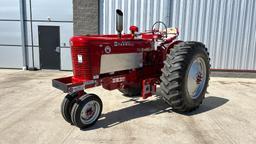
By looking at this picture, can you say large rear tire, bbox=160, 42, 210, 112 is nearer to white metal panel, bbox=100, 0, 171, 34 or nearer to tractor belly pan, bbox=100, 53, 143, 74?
tractor belly pan, bbox=100, 53, 143, 74

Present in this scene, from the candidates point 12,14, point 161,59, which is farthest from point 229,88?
point 12,14

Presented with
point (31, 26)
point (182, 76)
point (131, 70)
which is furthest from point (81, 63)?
point (31, 26)

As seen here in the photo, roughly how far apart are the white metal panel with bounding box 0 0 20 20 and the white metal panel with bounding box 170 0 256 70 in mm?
5889

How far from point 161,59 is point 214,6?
4.37 meters

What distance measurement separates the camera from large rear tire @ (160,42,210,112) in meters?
4.37

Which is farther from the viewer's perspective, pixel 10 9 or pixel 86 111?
pixel 10 9

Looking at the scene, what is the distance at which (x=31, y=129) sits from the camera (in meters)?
3.97

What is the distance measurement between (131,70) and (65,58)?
5.23 metres

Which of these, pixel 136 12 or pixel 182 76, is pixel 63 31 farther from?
pixel 182 76

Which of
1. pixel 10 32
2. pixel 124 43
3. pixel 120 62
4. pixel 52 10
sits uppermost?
pixel 52 10

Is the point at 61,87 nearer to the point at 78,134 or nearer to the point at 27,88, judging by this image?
the point at 78,134

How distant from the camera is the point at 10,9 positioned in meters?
9.62

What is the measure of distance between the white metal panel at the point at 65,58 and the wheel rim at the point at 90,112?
5720mm

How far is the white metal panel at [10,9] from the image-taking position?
957cm
